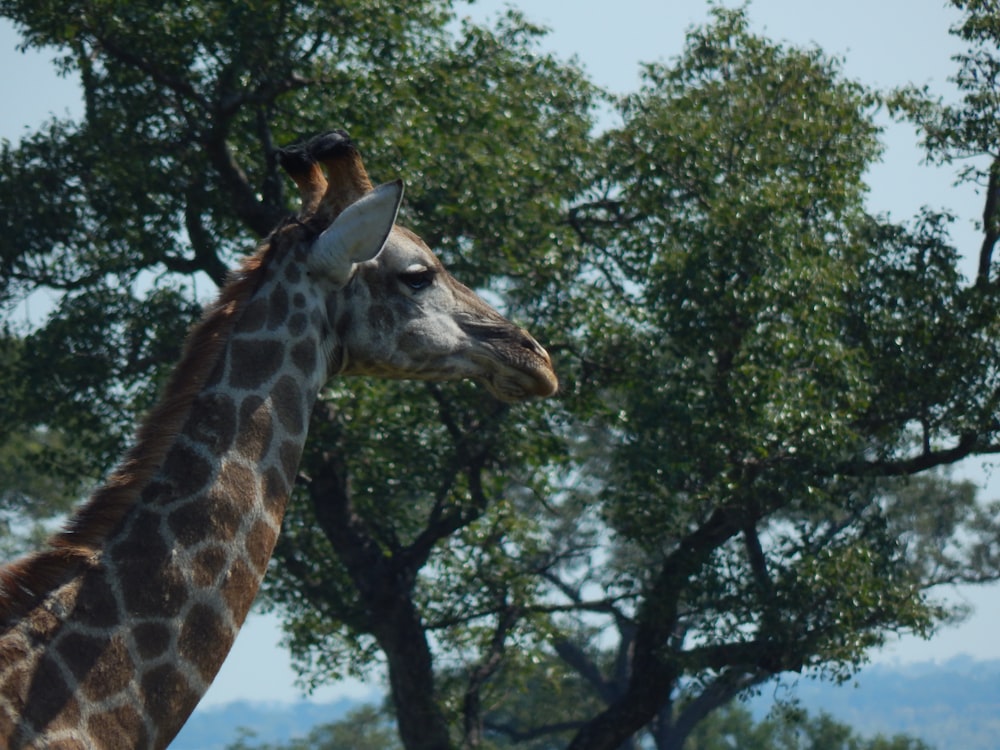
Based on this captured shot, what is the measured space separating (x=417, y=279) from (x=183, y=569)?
4.75 ft

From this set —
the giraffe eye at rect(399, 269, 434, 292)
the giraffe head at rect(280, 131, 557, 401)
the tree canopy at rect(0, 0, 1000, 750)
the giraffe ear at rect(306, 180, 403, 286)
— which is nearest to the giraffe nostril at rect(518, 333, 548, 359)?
the giraffe head at rect(280, 131, 557, 401)

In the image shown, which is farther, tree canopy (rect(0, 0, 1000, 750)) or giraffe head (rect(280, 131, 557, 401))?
tree canopy (rect(0, 0, 1000, 750))

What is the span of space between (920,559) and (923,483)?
218 centimetres

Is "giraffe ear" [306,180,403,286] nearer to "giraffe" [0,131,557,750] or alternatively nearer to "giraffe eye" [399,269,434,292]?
"giraffe" [0,131,557,750]

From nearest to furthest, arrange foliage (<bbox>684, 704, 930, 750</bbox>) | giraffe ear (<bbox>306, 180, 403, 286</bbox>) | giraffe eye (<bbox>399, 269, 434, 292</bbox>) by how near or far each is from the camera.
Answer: giraffe ear (<bbox>306, 180, 403, 286</bbox>), giraffe eye (<bbox>399, 269, 434, 292</bbox>), foliage (<bbox>684, 704, 930, 750</bbox>)

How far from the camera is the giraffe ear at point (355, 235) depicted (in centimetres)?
463

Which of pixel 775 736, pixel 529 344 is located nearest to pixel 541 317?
pixel 529 344

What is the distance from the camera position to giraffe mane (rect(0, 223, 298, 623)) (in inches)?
157

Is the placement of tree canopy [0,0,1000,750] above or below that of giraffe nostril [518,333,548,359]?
above

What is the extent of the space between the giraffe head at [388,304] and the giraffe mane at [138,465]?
22 centimetres

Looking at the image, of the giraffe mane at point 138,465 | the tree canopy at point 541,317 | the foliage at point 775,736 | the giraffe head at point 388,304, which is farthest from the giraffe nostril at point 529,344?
the foliage at point 775,736

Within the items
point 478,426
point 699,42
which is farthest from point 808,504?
point 699,42

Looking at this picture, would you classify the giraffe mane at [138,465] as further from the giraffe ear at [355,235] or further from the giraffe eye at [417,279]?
the giraffe eye at [417,279]

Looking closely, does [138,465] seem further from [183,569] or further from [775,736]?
[775,736]
